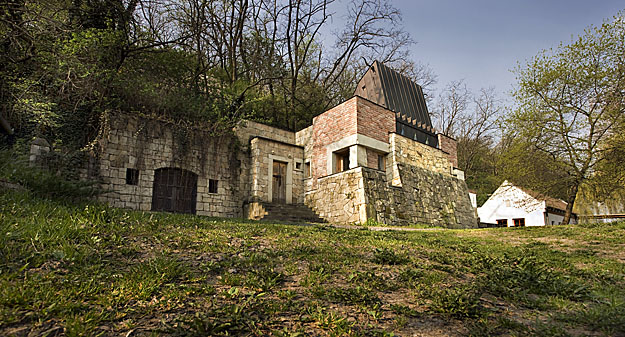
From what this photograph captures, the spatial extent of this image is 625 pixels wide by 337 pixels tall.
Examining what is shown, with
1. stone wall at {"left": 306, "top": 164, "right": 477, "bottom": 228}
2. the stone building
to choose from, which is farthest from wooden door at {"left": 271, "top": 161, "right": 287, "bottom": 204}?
stone wall at {"left": 306, "top": 164, "right": 477, "bottom": 228}

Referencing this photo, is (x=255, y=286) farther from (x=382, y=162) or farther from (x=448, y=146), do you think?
(x=448, y=146)

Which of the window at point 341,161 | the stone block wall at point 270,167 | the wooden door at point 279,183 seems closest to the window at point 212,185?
the stone block wall at point 270,167

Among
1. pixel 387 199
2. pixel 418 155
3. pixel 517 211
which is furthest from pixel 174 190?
pixel 517 211

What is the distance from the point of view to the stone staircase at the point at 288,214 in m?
13.3

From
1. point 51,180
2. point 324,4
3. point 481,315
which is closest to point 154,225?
Result: point 51,180

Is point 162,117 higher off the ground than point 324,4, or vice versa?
point 324,4

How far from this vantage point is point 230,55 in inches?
752

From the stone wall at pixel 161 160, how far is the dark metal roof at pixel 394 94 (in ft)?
24.6

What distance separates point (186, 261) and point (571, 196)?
1617 cm

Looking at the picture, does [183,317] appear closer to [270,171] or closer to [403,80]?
[270,171]

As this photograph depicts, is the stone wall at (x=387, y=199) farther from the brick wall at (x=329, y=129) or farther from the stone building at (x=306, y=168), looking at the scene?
the brick wall at (x=329, y=129)

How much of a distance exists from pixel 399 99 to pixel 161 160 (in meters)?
11.7

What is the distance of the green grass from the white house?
835 inches

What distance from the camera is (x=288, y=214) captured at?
13.7 m
